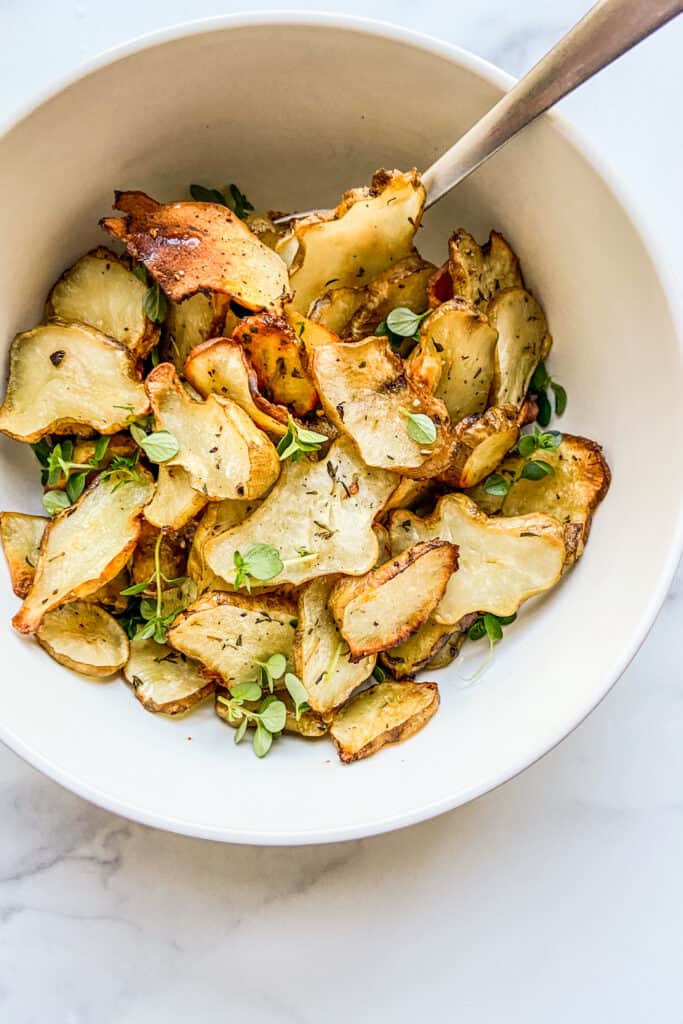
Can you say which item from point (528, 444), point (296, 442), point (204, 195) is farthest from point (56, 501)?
point (528, 444)

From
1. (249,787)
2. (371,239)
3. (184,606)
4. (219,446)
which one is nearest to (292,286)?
(371,239)

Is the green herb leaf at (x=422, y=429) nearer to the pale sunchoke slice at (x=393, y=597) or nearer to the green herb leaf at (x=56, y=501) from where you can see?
the pale sunchoke slice at (x=393, y=597)

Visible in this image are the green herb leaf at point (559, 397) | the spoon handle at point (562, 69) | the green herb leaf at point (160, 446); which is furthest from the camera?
the green herb leaf at point (559, 397)

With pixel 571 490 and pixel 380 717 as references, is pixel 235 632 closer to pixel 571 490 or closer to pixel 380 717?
pixel 380 717

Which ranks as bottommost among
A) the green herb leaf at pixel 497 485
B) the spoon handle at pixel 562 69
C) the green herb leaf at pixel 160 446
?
the green herb leaf at pixel 160 446

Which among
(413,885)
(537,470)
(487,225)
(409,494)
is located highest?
(487,225)

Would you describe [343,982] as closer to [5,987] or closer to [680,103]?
[5,987]

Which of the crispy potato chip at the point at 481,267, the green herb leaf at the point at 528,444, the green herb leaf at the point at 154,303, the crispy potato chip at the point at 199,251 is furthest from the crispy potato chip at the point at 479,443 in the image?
the green herb leaf at the point at 154,303
